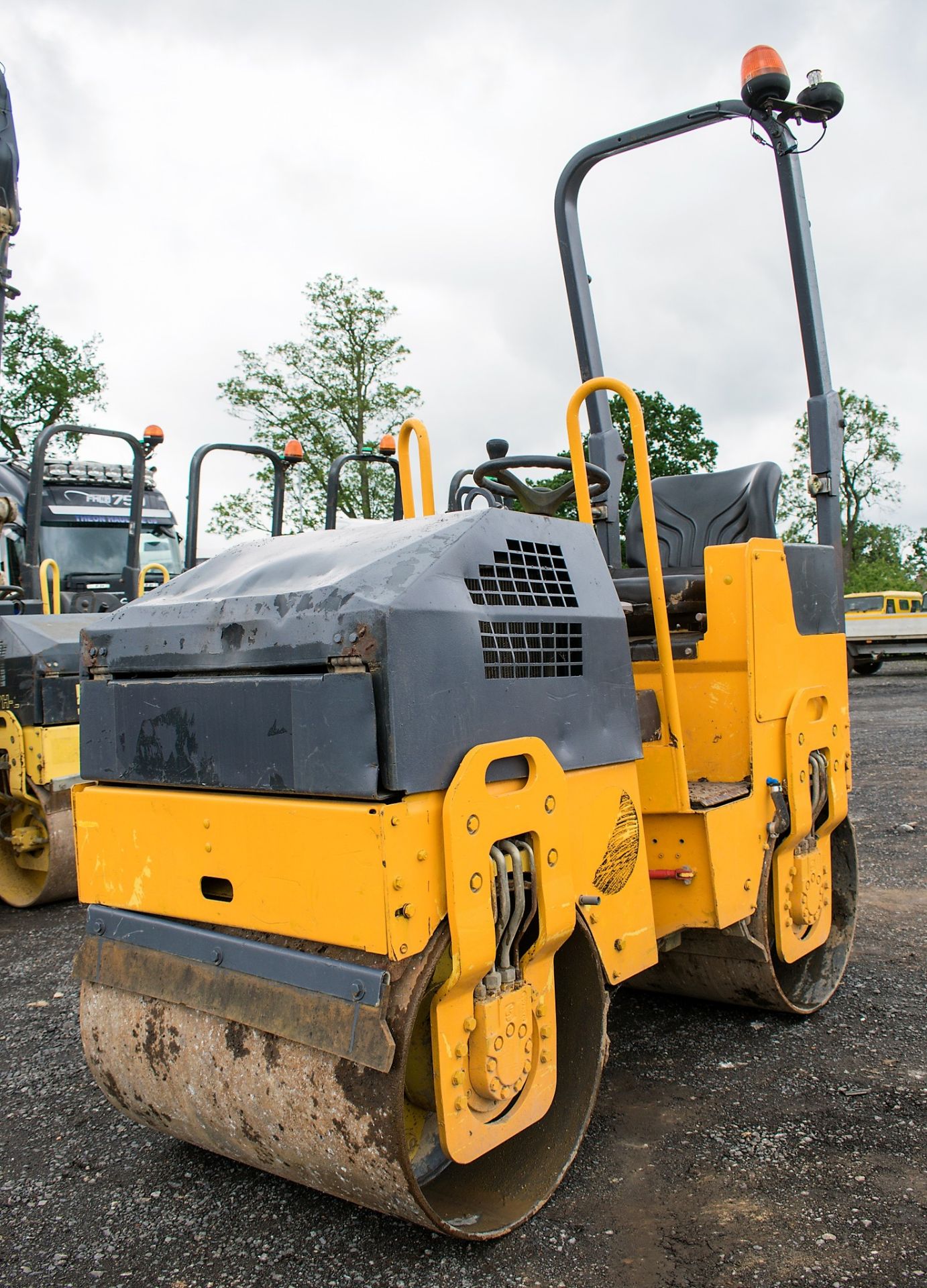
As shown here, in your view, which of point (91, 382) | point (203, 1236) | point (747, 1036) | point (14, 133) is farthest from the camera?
point (91, 382)

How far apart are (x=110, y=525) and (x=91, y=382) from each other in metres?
18.6

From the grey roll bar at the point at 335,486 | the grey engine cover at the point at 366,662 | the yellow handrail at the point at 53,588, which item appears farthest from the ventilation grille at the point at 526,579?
the yellow handrail at the point at 53,588

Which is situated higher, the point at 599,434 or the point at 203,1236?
the point at 599,434

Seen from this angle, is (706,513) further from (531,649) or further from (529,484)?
(531,649)

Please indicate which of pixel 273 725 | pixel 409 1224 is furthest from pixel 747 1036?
pixel 273 725

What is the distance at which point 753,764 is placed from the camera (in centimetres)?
314

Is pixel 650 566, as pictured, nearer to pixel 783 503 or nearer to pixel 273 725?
pixel 273 725

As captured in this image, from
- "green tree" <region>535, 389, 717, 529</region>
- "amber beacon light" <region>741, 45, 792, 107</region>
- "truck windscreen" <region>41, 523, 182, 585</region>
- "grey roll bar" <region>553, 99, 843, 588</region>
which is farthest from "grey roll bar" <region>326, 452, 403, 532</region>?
"green tree" <region>535, 389, 717, 529</region>

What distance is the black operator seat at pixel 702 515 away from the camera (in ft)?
12.5

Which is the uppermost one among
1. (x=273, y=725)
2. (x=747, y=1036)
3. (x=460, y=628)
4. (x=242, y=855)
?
(x=460, y=628)

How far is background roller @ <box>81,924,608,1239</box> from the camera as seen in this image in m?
1.94

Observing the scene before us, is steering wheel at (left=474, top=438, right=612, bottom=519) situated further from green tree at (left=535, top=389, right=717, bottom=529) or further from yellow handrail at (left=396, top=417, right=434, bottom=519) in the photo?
green tree at (left=535, top=389, right=717, bottom=529)

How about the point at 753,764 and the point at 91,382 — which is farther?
the point at 91,382

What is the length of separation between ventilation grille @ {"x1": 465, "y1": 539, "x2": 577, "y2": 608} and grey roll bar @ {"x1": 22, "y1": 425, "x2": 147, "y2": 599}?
5.04 metres
